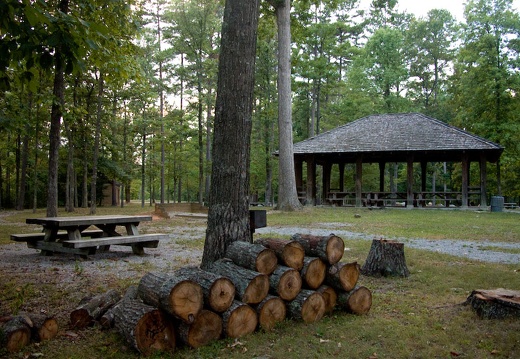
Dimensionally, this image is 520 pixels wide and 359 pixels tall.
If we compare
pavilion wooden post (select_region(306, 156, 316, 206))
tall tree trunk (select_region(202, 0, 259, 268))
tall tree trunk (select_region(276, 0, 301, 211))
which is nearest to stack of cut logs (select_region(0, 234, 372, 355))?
tall tree trunk (select_region(202, 0, 259, 268))

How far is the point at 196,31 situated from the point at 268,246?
83.1ft

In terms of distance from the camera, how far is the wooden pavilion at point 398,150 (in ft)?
73.9

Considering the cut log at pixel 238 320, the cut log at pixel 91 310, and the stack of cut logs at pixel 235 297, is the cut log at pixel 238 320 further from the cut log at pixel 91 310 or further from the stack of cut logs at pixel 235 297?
the cut log at pixel 91 310

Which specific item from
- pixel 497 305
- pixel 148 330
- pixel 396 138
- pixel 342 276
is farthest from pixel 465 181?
pixel 148 330

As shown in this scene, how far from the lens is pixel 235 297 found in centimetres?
396

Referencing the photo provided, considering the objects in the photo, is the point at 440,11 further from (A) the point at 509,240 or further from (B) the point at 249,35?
(B) the point at 249,35

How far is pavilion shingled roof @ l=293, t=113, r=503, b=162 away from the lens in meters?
22.1

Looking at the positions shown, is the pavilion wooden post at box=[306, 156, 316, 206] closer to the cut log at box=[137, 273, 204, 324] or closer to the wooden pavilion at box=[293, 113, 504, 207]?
the wooden pavilion at box=[293, 113, 504, 207]

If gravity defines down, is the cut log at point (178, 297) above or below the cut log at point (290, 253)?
below

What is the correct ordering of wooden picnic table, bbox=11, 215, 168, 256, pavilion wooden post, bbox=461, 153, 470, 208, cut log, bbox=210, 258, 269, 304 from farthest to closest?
pavilion wooden post, bbox=461, 153, 470, 208 → wooden picnic table, bbox=11, 215, 168, 256 → cut log, bbox=210, 258, 269, 304

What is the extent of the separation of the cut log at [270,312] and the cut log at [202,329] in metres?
0.44

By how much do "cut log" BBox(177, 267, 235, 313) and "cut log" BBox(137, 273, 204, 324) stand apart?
0.23 ft

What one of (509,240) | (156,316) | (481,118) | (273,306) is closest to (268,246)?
(273,306)

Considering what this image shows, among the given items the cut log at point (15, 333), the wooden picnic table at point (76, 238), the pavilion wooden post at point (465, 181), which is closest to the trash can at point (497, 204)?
the pavilion wooden post at point (465, 181)
